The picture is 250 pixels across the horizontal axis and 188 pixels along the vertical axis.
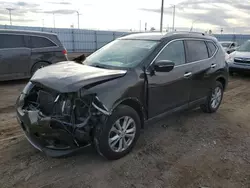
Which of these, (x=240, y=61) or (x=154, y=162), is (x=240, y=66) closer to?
(x=240, y=61)

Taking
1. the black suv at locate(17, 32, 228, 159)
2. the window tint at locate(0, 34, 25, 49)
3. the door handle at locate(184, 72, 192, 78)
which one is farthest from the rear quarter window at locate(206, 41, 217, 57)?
the window tint at locate(0, 34, 25, 49)

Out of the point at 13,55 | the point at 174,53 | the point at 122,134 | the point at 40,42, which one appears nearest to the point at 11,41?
the point at 13,55

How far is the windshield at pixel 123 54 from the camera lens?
4.01 m

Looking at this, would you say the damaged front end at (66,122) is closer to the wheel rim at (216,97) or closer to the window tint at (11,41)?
the wheel rim at (216,97)

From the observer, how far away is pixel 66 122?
305 centimetres

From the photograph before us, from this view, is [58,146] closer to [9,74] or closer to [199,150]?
[199,150]

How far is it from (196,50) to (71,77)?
2820 millimetres

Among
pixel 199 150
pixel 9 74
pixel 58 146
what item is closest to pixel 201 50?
pixel 199 150

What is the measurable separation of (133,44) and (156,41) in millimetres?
436

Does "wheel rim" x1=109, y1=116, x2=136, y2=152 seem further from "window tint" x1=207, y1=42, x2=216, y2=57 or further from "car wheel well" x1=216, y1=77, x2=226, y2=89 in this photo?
"car wheel well" x1=216, y1=77, x2=226, y2=89

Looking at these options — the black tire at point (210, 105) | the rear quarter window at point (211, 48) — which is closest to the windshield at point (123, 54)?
the rear quarter window at point (211, 48)

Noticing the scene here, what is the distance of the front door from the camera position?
3.97m

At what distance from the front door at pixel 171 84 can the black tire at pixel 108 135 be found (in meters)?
0.45

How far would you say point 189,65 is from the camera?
4684 mm
